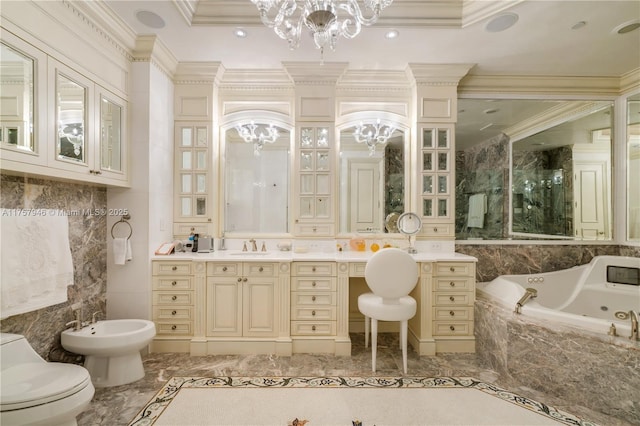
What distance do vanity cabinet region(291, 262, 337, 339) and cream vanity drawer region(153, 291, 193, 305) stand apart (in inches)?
39.2

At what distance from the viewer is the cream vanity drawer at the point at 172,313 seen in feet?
9.27

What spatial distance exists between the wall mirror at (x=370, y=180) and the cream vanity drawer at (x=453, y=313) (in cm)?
98

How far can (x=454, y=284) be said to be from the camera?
2877mm

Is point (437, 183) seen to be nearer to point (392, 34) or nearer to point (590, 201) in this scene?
point (392, 34)

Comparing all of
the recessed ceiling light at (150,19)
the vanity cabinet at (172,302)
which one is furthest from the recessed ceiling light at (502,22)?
the vanity cabinet at (172,302)

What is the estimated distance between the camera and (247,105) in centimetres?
344

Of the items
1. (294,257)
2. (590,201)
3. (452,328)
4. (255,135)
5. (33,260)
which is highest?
(255,135)

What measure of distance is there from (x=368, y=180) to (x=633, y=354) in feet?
8.05

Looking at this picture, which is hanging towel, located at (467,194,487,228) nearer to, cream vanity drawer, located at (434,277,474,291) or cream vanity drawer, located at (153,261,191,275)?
cream vanity drawer, located at (434,277,474,291)

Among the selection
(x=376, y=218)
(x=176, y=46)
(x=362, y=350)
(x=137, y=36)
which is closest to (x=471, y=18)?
(x=376, y=218)

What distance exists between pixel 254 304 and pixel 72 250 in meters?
1.54

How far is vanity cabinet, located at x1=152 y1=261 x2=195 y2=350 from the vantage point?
2.82 m

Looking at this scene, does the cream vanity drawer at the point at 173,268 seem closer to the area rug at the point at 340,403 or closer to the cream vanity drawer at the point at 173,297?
the cream vanity drawer at the point at 173,297

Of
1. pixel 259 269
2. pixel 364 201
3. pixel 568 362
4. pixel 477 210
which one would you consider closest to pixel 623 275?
pixel 477 210
